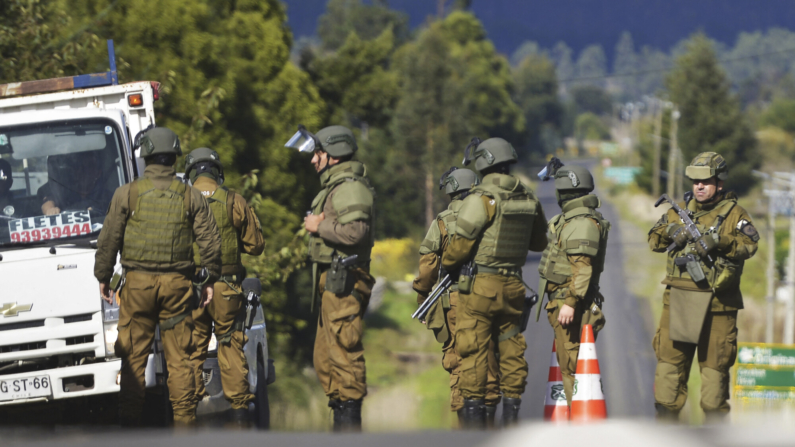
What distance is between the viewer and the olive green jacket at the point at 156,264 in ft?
21.6

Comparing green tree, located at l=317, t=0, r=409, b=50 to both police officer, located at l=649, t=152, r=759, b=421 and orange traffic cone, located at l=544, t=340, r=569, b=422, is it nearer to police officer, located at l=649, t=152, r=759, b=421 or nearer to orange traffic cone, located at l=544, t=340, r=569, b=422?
orange traffic cone, located at l=544, t=340, r=569, b=422

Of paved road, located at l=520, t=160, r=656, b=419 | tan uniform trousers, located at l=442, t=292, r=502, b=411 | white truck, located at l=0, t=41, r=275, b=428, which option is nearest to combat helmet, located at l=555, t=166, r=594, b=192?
tan uniform trousers, located at l=442, t=292, r=502, b=411

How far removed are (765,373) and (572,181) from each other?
1570 cm

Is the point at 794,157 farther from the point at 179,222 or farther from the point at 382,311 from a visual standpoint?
the point at 179,222

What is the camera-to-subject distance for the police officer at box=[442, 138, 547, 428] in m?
6.73

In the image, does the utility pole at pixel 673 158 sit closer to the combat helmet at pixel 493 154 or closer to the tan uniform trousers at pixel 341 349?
→ the combat helmet at pixel 493 154

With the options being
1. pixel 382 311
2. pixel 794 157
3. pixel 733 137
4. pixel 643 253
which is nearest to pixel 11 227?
pixel 382 311

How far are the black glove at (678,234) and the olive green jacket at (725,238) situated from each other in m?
0.07

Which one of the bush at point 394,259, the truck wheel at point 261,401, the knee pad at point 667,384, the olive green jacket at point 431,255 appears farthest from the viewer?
the bush at point 394,259

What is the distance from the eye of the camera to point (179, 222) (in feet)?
22.0

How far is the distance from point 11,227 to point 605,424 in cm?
534

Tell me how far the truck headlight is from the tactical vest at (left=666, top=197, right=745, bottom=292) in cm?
407

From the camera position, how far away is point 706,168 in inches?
277

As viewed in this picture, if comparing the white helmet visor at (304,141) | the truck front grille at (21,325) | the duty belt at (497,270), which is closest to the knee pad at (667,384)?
the duty belt at (497,270)
